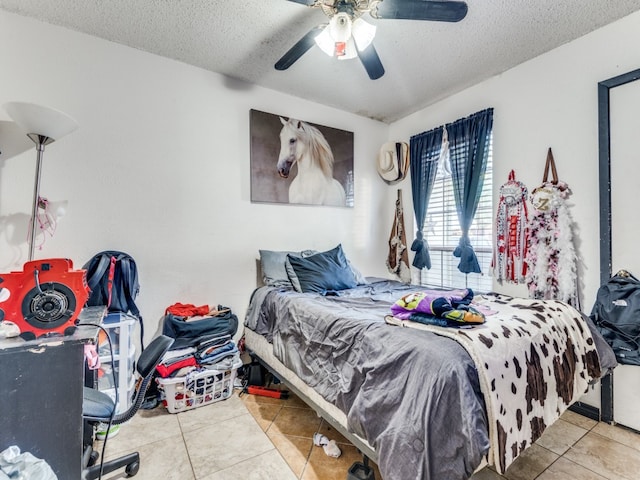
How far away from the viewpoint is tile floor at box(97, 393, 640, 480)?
5.28 feet

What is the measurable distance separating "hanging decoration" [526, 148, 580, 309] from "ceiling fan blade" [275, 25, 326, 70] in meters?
1.98

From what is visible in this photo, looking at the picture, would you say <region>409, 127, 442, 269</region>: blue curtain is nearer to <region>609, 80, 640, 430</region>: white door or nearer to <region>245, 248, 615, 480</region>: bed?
<region>245, 248, 615, 480</region>: bed

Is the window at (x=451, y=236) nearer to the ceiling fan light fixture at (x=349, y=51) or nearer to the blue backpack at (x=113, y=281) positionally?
the ceiling fan light fixture at (x=349, y=51)

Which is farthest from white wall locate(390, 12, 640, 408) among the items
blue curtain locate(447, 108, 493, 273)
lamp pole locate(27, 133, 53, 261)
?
lamp pole locate(27, 133, 53, 261)

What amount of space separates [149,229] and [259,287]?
1037 millimetres

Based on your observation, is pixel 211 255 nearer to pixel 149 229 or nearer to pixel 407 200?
pixel 149 229

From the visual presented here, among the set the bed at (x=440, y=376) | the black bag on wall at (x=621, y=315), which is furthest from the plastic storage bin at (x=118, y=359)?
the black bag on wall at (x=621, y=315)

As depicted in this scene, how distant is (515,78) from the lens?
8.75 ft

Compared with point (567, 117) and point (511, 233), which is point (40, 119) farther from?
point (567, 117)

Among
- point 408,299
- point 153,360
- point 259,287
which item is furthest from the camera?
point 259,287

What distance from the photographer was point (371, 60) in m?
1.97

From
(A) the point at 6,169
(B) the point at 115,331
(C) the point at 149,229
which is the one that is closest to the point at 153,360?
(B) the point at 115,331

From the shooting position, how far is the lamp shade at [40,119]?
1.69m

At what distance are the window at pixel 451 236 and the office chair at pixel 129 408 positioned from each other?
2.65 metres
